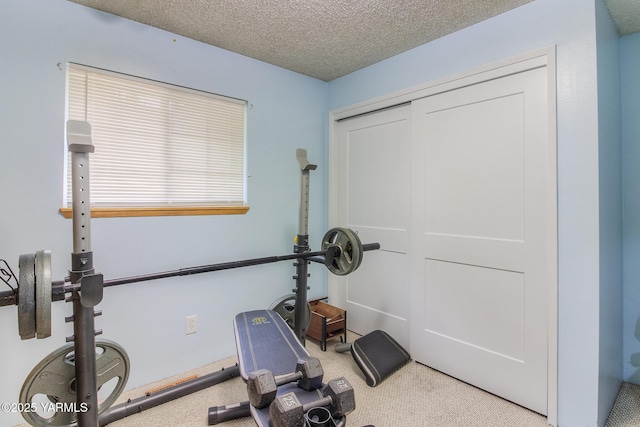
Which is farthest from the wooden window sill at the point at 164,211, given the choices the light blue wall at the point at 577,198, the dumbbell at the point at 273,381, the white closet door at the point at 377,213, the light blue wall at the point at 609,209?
the light blue wall at the point at 609,209

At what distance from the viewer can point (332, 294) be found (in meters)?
3.00

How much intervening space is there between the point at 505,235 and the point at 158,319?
223cm

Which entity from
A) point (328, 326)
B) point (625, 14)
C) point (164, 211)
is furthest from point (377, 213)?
point (625, 14)

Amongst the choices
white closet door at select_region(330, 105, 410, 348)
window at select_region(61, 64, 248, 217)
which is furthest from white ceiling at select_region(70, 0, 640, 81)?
white closet door at select_region(330, 105, 410, 348)

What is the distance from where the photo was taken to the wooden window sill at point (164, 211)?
6.05 ft

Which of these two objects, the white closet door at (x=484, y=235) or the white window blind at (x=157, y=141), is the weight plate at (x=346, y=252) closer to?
the white closet door at (x=484, y=235)

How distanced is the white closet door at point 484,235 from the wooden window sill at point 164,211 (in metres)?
1.36

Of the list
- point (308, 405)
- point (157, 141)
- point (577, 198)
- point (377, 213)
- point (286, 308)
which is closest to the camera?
point (308, 405)

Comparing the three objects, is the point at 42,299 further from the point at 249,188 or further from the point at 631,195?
the point at 631,195

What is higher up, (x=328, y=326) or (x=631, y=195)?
(x=631, y=195)

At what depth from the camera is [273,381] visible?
1350 mm

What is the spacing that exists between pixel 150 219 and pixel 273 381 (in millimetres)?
1309

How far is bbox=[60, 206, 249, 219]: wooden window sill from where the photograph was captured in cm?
184

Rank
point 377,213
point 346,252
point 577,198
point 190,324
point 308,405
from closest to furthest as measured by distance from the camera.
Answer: point 308,405
point 577,198
point 346,252
point 190,324
point 377,213
